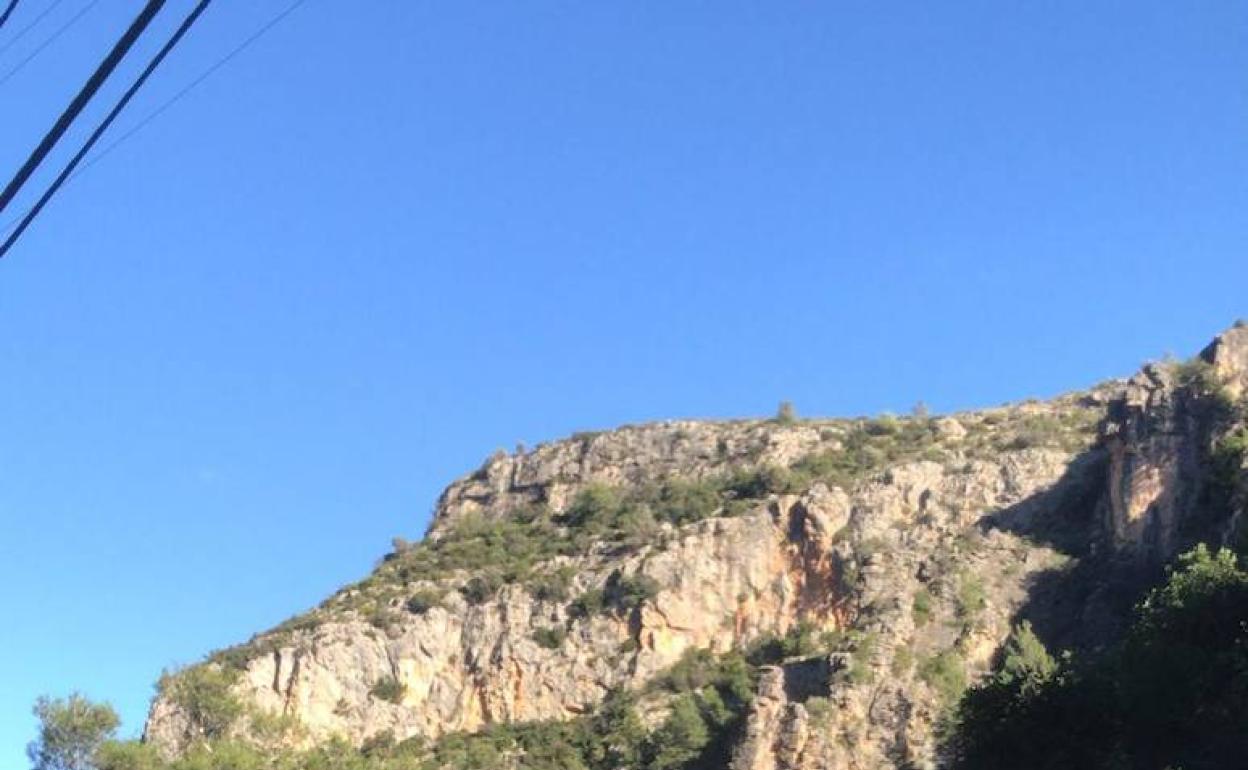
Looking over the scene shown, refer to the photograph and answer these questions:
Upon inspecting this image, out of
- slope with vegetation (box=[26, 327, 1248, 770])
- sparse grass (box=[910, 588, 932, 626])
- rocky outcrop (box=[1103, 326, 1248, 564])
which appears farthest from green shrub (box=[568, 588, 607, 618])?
rocky outcrop (box=[1103, 326, 1248, 564])

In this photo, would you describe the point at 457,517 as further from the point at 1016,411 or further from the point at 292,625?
the point at 1016,411

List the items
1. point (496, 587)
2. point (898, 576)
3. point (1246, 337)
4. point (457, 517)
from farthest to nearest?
point (457, 517)
point (496, 587)
point (898, 576)
point (1246, 337)

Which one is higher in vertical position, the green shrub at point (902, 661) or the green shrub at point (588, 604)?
the green shrub at point (588, 604)

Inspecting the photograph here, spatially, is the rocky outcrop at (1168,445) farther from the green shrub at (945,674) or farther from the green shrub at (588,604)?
the green shrub at (588,604)

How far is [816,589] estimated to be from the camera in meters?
65.9

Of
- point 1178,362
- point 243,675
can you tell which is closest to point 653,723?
point 243,675

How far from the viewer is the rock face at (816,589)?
54.1 m

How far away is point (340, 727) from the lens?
63438mm

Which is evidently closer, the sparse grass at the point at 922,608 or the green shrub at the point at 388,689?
the sparse grass at the point at 922,608

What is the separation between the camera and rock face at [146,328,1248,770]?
54.1 m

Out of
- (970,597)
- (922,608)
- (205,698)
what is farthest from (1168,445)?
(205,698)

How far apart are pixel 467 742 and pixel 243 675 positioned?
11.4 m

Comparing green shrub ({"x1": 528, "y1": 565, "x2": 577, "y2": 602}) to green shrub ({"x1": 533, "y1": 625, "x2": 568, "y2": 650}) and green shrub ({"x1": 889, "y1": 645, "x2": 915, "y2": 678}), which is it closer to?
green shrub ({"x1": 533, "y1": 625, "x2": 568, "y2": 650})

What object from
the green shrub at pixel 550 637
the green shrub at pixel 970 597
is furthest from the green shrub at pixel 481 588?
the green shrub at pixel 970 597
